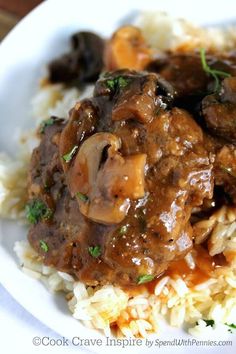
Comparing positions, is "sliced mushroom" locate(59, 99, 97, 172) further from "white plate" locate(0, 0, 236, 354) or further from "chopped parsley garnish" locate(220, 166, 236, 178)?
"white plate" locate(0, 0, 236, 354)

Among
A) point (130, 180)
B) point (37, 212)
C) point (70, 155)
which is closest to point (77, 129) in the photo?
point (70, 155)

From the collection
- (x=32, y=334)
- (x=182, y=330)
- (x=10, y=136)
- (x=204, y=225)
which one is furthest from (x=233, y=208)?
(x=10, y=136)

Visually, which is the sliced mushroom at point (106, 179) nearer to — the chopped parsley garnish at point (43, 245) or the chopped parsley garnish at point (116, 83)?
the chopped parsley garnish at point (116, 83)

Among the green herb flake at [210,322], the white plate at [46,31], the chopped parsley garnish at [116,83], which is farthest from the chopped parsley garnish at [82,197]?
the white plate at [46,31]

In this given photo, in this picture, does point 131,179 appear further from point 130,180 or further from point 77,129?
point 77,129

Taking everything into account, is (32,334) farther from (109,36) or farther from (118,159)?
(109,36)

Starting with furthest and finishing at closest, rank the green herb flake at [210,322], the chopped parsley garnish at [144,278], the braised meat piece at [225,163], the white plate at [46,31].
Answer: the white plate at [46,31] → the green herb flake at [210,322] → the braised meat piece at [225,163] → the chopped parsley garnish at [144,278]
